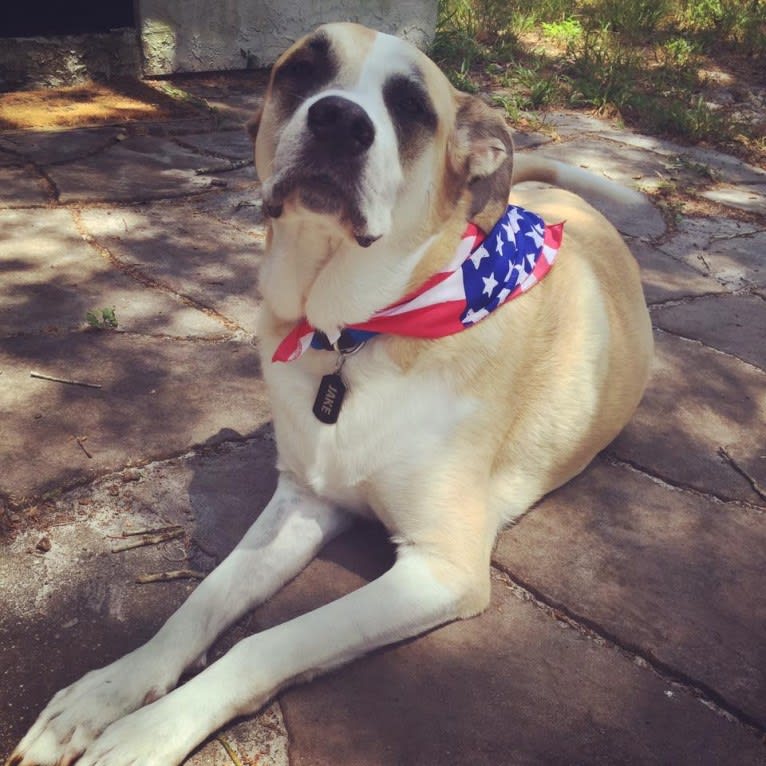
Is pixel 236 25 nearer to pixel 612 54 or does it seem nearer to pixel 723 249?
pixel 612 54

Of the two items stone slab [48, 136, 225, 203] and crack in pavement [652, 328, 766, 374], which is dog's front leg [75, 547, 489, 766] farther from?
stone slab [48, 136, 225, 203]

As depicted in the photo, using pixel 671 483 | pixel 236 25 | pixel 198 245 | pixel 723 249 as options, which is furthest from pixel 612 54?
pixel 671 483

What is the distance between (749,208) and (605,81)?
2.05 metres

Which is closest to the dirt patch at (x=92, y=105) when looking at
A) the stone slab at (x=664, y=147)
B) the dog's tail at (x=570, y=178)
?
the stone slab at (x=664, y=147)

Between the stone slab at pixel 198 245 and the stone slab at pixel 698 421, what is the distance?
1403mm

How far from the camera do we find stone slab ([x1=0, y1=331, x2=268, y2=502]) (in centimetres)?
234

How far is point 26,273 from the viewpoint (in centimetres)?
336

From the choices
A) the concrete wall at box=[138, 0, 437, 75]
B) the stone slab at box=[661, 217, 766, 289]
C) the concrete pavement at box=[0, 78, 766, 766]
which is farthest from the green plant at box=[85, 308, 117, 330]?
the concrete wall at box=[138, 0, 437, 75]

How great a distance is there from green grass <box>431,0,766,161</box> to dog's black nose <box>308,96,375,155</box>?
417 centimetres

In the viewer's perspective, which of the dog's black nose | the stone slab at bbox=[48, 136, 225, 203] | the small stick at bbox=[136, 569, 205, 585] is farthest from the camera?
the stone slab at bbox=[48, 136, 225, 203]

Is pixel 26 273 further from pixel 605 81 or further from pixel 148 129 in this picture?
pixel 605 81

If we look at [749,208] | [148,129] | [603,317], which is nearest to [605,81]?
[749,208]

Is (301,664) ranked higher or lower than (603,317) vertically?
lower

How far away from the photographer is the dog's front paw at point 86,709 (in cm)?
159
